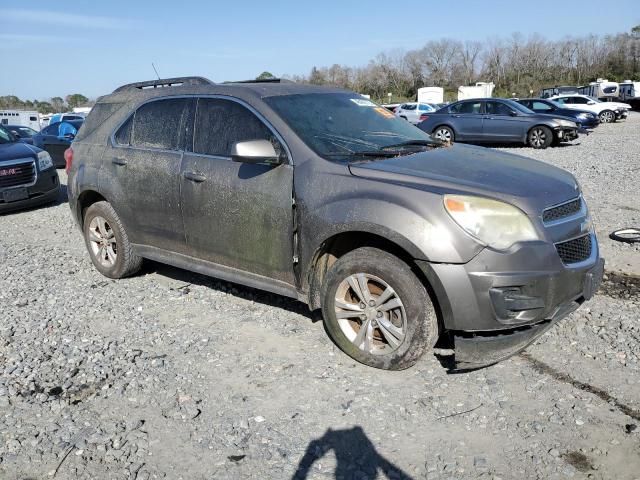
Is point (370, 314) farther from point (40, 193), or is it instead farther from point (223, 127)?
point (40, 193)

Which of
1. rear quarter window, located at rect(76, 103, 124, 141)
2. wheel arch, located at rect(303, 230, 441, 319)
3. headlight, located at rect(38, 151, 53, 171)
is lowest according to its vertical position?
wheel arch, located at rect(303, 230, 441, 319)

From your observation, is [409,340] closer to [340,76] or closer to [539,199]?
[539,199]

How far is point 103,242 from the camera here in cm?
577

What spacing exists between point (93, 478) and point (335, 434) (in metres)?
1.23

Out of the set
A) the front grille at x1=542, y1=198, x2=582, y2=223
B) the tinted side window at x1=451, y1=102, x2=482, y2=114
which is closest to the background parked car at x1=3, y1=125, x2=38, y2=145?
the front grille at x1=542, y1=198, x2=582, y2=223

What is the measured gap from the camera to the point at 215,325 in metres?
4.60

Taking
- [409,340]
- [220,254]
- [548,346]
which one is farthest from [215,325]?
[548,346]

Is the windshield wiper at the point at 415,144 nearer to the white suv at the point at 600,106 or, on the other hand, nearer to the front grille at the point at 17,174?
the front grille at the point at 17,174

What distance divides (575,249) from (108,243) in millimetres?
4291

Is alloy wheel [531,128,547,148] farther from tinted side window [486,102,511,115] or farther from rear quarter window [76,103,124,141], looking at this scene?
rear quarter window [76,103,124,141]

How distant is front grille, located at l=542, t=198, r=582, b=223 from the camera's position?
344cm

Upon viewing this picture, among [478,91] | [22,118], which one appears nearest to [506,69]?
[478,91]

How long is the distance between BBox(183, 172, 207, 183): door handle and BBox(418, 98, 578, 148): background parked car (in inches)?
500

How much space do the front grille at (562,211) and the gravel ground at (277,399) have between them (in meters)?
0.95
